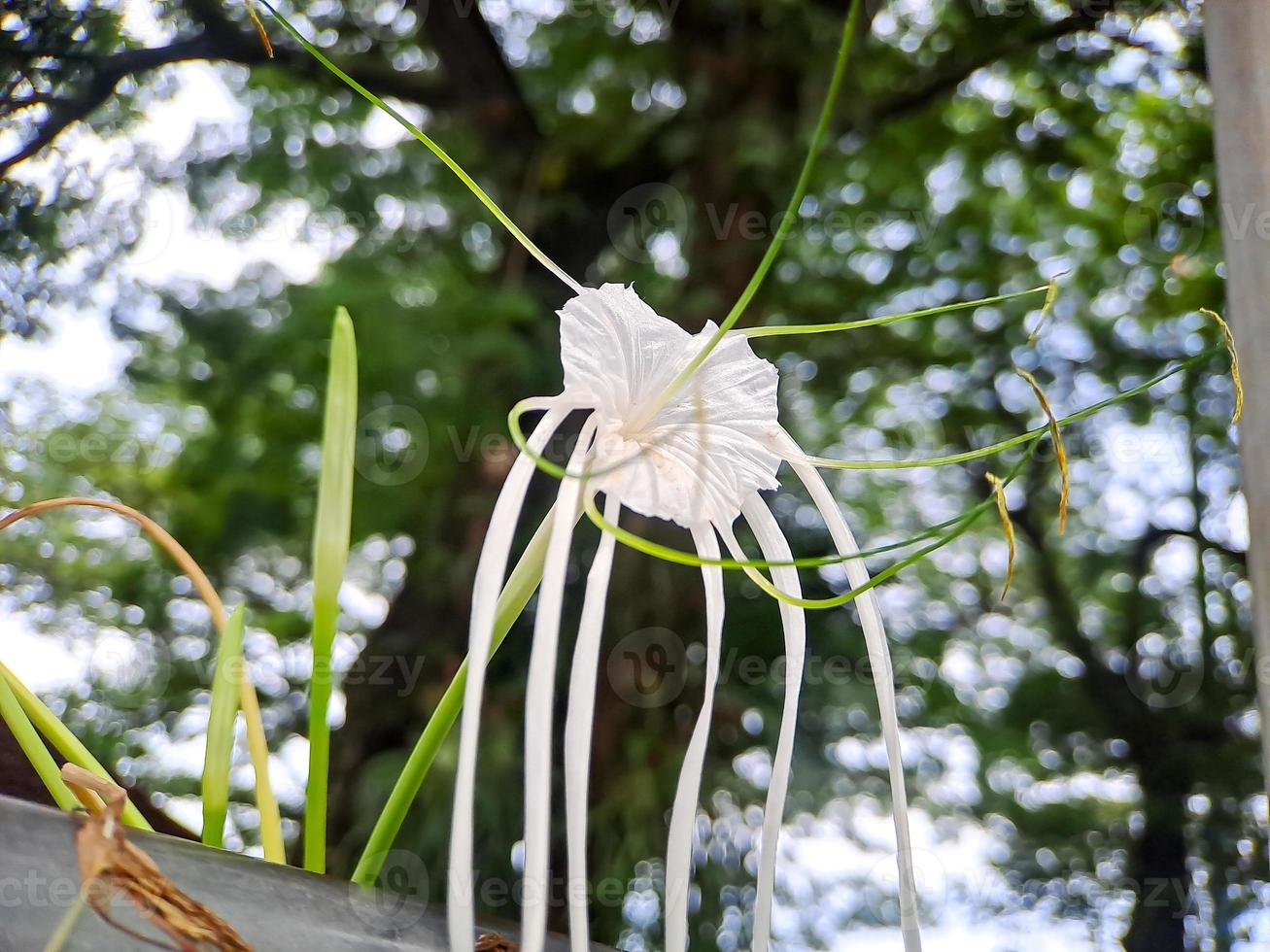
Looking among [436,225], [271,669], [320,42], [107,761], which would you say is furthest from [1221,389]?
[107,761]

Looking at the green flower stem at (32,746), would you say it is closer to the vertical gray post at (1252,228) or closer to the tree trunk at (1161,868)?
the vertical gray post at (1252,228)

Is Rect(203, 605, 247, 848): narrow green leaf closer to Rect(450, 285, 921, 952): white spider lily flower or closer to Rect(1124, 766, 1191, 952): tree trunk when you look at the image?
Rect(450, 285, 921, 952): white spider lily flower

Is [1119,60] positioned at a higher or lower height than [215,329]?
higher

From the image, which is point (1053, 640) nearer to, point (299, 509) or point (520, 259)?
point (520, 259)

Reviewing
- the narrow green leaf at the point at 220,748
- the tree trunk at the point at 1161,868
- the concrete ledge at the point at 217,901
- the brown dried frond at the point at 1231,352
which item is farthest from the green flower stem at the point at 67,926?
the tree trunk at the point at 1161,868

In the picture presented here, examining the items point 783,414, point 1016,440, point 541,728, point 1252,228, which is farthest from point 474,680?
point 783,414

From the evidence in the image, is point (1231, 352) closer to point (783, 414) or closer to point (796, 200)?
point (796, 200)

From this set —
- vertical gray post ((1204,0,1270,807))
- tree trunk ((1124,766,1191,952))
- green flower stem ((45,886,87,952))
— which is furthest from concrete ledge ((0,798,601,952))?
tree trunk ((1124,766,1191,952))
